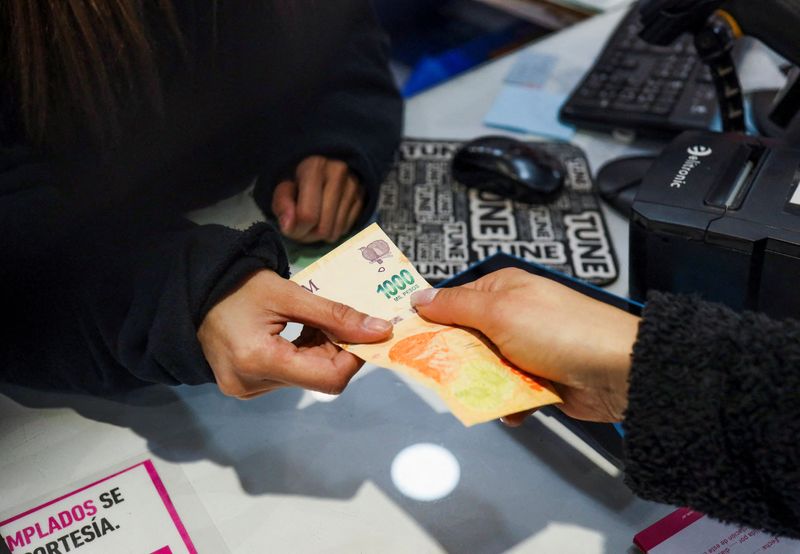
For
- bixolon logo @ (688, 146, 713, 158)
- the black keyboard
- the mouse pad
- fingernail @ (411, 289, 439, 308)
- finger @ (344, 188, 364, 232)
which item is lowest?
the mouse pad

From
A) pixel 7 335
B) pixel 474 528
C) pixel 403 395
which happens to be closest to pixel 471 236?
pixel 403 395

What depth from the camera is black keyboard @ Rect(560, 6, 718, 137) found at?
1.09 metres

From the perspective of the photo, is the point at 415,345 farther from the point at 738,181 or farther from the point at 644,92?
the point at 644,92

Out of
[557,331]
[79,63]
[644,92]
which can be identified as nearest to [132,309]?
[79,63]

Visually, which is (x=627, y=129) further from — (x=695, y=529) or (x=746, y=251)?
(x=695, y=529)

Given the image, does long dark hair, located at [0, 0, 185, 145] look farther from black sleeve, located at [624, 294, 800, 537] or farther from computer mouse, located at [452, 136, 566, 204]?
black sleeve, located at [624, 294, 800, 537]

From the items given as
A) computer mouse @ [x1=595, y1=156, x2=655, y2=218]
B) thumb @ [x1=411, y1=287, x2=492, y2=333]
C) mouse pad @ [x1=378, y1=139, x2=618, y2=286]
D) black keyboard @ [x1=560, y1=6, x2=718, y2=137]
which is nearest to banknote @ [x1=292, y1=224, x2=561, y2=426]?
thumb @ [x1=411, y1=287, x2=492, y2=333]

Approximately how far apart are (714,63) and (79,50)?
0.81 meters

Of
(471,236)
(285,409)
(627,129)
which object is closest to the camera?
(285,409)

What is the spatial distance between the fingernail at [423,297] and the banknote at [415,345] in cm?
1

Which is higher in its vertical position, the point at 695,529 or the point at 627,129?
the point at 627,129

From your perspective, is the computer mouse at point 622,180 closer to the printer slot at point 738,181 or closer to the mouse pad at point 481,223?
the mouse pad at point 481,223

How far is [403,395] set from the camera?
76 centimetres

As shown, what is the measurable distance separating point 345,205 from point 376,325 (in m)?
0.34
